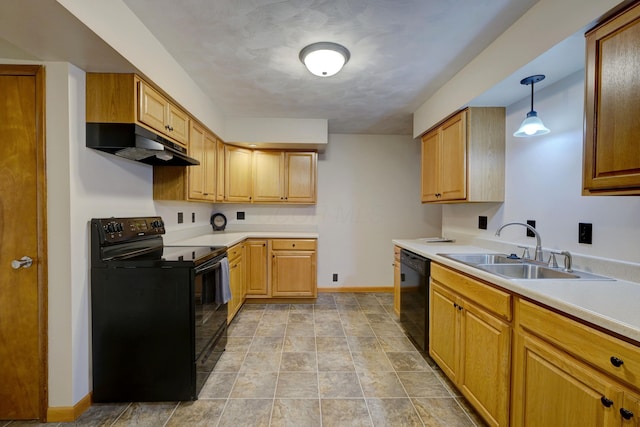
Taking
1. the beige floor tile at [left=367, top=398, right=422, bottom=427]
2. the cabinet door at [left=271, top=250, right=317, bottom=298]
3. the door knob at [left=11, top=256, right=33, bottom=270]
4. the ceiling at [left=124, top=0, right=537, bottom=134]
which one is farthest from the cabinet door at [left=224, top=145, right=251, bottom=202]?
the beige floor tile at [left=367, top=398, right=422, bottom=427]

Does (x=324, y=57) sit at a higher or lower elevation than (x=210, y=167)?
higher

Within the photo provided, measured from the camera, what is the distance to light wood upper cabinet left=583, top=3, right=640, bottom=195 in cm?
107

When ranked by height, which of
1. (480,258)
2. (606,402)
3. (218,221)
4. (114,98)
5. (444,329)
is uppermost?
(114,98)

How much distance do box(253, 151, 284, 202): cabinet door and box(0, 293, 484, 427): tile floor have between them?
1.69 metres

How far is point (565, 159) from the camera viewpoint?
5.70 feet

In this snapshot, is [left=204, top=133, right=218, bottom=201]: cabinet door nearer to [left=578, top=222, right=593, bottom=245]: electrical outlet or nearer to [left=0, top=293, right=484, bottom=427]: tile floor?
[left=0, top=293, right=484, bottom=427]: tile floor

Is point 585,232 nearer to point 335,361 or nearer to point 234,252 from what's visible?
point 335,361

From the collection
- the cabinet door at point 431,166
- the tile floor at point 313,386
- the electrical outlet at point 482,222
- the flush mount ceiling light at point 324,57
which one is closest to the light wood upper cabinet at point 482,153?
the electrical outlet at point 482,222

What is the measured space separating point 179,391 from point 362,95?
9.28 feet

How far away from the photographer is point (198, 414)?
1662 millimetres

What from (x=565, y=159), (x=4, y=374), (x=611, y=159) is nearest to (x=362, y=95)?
(x=565, y=159)

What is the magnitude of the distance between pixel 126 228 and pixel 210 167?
4.26 feet

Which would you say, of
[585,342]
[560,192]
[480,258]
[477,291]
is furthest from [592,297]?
[480,258]

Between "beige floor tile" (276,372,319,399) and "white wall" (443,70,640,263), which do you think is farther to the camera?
"beige floor tile" (276,372,319,399)
